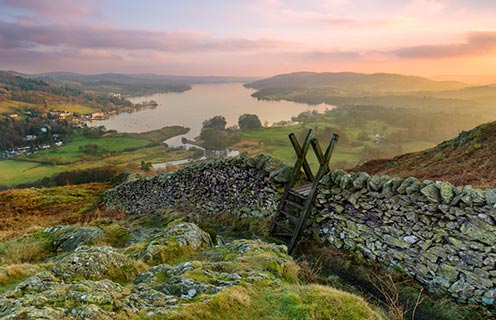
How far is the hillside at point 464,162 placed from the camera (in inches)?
354

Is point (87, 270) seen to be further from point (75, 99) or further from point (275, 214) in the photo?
point (75, 99)

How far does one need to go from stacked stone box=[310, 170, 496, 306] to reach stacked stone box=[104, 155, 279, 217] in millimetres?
2786

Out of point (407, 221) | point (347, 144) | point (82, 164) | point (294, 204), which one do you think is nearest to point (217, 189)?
point (294, 204)

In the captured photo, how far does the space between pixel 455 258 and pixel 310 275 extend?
9.96ft

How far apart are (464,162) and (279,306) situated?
1129cm

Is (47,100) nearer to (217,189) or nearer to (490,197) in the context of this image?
(217,189)

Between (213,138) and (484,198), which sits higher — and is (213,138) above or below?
below

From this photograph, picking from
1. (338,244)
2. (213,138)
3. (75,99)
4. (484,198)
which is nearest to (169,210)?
(338,244)

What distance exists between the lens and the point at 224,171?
12.5 m

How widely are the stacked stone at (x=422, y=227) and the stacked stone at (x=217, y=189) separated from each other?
2.79 m

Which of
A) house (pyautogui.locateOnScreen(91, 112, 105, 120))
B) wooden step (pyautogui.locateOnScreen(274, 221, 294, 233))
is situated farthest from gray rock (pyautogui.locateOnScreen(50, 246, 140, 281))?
house (pyautogui.locateOnScreen(91, 112, 105, 120))

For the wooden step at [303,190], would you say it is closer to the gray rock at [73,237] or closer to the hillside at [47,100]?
the gray rock at [73,237]

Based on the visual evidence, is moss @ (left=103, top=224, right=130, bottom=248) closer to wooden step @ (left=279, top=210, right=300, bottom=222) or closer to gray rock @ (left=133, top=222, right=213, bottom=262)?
gray rock @ (left=133, top=222, right=213, bottom=262)

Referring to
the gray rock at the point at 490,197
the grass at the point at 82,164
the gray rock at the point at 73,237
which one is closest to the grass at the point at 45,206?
the gray rock at the point at 73,237
